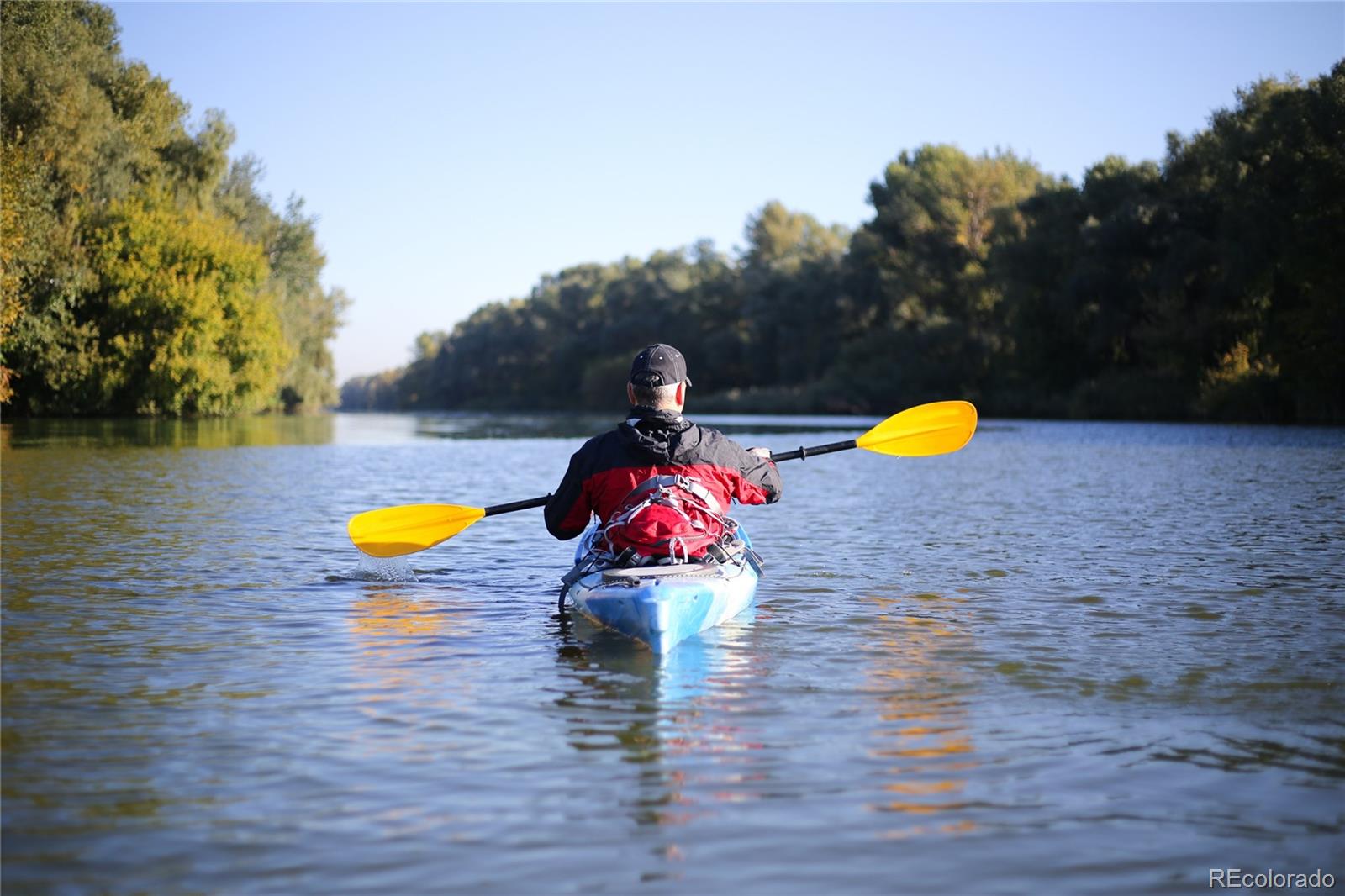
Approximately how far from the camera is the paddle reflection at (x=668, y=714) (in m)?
4.34

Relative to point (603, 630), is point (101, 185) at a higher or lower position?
higher

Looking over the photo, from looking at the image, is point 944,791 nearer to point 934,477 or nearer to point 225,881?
point 225,881

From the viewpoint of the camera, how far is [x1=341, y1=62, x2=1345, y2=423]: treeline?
34.5 m

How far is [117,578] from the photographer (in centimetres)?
917

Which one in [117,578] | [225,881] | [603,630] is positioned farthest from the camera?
[117,578]

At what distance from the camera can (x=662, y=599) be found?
6590 mm

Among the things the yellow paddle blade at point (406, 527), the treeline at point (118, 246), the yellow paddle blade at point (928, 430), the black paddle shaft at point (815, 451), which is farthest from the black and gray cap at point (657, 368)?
the treeline at point (118, 246)

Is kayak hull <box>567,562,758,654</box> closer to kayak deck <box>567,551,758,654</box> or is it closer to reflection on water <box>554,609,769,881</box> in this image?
kayak deck <box>567,551,758,654</box>

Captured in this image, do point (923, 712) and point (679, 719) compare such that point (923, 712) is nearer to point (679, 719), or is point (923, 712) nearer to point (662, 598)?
point (679, 719)

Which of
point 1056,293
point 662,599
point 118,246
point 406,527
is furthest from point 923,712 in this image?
point 1056,293

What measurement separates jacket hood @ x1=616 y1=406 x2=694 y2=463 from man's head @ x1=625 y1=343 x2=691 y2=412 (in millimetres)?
54

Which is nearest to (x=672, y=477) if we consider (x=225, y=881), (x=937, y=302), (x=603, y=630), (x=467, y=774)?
(x=603, y=630)

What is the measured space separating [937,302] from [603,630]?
62581 millimetres

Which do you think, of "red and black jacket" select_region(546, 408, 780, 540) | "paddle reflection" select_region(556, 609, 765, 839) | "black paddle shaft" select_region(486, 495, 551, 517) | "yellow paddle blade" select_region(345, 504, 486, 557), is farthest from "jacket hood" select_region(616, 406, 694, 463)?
"yellow paddle blade" select_region(345, 504, 486, 557)
